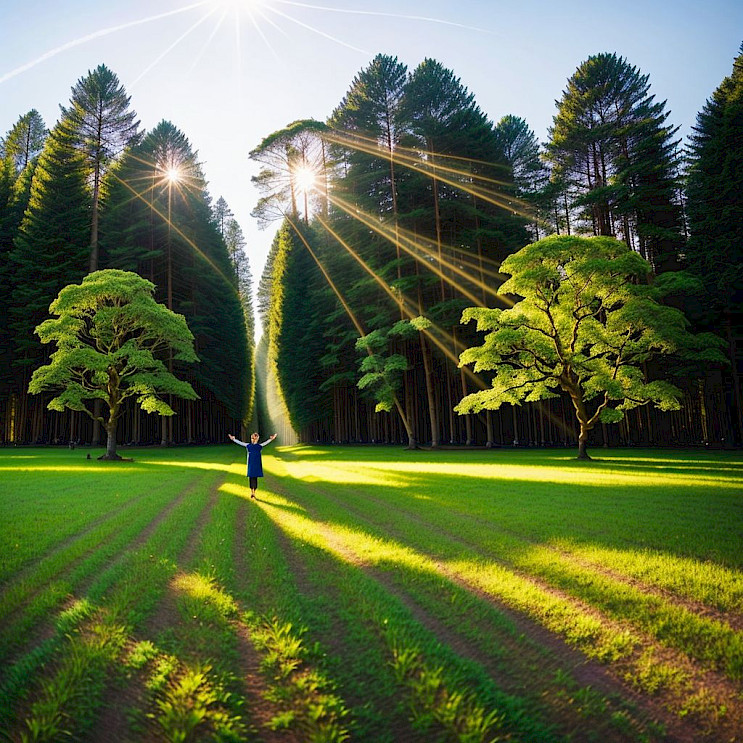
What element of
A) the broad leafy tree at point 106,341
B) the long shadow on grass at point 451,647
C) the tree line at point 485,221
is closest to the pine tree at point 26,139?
the tree line at point 485,221

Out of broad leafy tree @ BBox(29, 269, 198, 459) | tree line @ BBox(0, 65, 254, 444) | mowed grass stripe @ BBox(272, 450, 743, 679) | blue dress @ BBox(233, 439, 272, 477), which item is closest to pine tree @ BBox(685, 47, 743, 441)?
mowed grass stripe @ BBox(272, 450, 743, 679)

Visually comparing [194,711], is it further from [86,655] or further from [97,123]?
[97,123]

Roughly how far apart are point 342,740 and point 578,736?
1.41 m

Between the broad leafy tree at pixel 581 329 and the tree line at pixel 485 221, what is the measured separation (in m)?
3.91

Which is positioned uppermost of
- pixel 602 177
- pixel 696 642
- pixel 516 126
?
pixel 516 126

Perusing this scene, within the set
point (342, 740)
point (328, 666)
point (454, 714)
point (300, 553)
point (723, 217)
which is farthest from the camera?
point (723, 217)

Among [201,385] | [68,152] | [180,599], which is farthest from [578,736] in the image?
[68,152]

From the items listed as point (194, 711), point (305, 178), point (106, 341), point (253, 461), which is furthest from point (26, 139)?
point (194, 711)

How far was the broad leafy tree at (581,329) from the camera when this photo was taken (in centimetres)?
1697

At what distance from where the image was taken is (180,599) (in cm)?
407

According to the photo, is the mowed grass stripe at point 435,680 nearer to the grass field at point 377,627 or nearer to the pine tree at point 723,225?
the grass field at point 377,627

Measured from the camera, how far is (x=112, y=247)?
36594mm

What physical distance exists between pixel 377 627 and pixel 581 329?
1819 cm

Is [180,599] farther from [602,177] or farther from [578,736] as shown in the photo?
[602,177]
